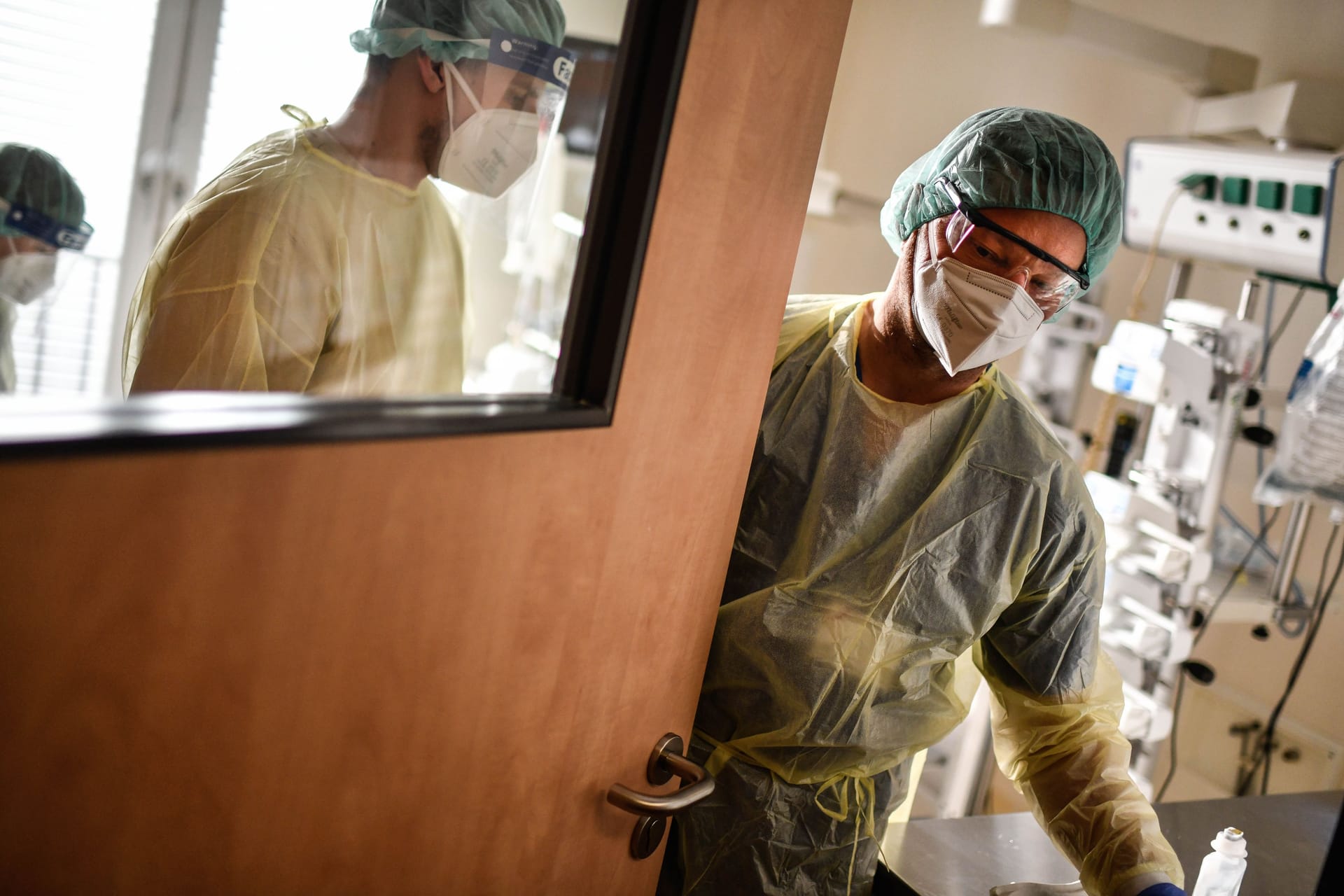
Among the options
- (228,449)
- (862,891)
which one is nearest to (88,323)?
(228,449)

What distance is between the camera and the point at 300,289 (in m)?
0.77

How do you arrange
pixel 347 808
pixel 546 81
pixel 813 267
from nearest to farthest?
1. pixel 347 808
2. pixel 546 81
3. pixel 813 267

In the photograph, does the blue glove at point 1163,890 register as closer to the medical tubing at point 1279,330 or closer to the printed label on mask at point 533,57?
the printed label on mask at point 533,57

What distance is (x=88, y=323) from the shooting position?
22.4 inches

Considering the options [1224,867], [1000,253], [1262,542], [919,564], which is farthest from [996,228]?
[1262,542]

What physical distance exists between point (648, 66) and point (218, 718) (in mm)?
534

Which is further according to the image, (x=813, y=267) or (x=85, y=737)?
(x=813, y=267)

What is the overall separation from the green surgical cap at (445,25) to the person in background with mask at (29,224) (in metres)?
0.31

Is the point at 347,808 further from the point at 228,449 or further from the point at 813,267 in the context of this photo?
the point at 813,267

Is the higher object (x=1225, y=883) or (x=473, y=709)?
(x=473, y=709)

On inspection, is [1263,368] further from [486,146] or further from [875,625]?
[486,146]

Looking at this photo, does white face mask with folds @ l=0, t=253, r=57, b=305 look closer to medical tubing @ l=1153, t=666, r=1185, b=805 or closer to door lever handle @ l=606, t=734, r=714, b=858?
door lever handle @ l=606, t=734, r=714, b=858

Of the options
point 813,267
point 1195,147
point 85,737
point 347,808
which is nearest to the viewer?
point 85,737

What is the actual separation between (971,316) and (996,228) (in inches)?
4.1
